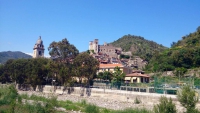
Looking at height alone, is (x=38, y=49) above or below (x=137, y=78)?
above

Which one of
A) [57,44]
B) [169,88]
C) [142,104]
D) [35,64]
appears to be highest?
[57,44]

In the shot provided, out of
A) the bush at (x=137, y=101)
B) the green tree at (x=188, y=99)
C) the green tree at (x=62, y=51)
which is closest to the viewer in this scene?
the green tree at (x=188, y=99)

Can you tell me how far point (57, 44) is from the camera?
51.8 meters

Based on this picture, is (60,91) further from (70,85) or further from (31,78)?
(31,78)

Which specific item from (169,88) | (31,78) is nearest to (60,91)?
(31,78)

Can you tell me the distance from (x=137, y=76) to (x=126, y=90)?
20.7 meters

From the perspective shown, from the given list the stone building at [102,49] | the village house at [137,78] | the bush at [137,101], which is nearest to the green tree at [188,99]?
the bush at [137,101]

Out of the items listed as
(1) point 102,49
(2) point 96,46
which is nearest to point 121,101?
(2) point 96,46

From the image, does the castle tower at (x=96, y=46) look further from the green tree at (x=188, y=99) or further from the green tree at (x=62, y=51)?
the green tree at (x=188, y=99)

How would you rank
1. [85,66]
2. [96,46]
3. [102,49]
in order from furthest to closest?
[102,49], [96,46], [85,66]

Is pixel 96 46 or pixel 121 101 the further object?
pixel 96 46

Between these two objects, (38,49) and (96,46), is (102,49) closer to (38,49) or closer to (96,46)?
(96,46)

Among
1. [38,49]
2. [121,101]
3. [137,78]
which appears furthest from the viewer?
[38,49]

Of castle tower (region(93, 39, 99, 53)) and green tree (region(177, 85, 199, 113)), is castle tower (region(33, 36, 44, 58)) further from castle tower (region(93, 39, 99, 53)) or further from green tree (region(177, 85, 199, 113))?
green tree (region(177, 85, 199, 113))
